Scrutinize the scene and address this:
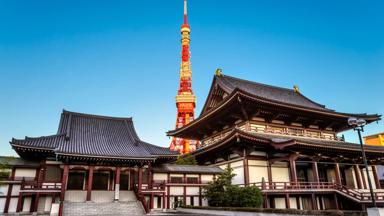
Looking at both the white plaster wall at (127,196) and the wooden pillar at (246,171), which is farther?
the wooden pillar at (246,171)

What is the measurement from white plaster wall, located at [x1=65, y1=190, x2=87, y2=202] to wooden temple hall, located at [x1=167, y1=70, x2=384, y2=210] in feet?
38.5

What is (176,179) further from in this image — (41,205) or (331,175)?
(331,175)

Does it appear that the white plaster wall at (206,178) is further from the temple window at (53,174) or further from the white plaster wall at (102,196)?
the temple window at (53,174)

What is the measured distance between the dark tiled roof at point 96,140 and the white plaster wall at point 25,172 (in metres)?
2.23

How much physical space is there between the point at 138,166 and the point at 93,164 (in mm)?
3488

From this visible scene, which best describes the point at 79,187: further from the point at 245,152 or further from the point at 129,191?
the point at 245,152

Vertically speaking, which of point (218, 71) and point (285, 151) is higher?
point (218, 71)

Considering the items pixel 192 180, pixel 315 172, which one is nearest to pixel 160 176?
pixel 192 180

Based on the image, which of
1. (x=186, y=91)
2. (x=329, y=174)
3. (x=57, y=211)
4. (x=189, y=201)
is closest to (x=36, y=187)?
(x=57, y=211)

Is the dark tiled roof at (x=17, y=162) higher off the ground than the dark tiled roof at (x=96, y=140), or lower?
lower

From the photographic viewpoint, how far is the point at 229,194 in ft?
64.8

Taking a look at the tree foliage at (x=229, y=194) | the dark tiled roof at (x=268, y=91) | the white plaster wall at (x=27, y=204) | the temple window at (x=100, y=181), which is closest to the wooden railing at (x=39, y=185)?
the white plaster wall at (x=27, y=204)

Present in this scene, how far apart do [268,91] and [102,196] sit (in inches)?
922

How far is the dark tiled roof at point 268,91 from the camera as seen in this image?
30.8 meters
